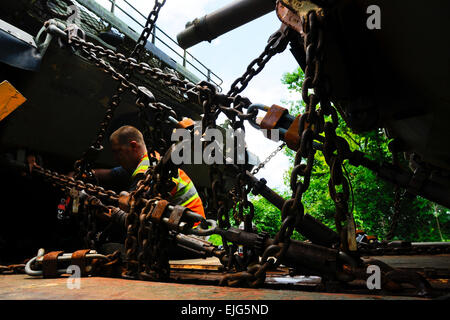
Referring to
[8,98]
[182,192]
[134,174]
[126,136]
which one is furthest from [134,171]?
[8,98]

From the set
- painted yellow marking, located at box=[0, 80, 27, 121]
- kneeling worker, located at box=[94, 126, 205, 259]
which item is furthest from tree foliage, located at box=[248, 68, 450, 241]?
painted yellow marking, located at box=[0, 80, 27, 121]

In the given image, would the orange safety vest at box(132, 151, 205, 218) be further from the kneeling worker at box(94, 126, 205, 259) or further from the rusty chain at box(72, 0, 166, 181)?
the rusty chain at box(72, 0, 166, 181)

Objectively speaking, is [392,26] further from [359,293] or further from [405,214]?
[405,214]

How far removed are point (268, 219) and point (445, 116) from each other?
51.6 feet

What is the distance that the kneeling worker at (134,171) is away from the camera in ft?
10.9

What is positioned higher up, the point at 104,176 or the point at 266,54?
the point at 266,54

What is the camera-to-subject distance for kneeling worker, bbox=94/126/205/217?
3.33 meters

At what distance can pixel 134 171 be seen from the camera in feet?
12.6

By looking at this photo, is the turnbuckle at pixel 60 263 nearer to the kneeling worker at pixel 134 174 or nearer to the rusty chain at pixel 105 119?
the kneeling worker at pixel 134 174

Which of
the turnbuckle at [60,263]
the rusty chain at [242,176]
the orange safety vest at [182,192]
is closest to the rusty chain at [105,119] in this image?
the rusty chain at [242,176]

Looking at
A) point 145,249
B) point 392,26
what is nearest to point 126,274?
point 145,249

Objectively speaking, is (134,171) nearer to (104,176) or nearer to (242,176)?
(104,176)

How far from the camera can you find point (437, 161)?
2.60m

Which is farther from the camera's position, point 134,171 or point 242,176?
point 134,171
